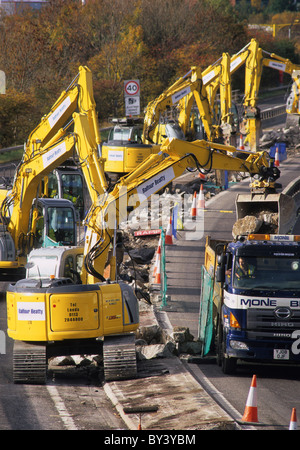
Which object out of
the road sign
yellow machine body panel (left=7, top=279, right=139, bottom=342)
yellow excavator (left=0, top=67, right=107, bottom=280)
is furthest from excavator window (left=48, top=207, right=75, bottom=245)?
the road sign

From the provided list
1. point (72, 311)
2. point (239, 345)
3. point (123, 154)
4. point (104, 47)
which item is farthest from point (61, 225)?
point (104, 47)

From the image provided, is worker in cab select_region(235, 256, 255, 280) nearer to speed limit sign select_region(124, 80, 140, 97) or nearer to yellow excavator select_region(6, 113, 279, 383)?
yellow excavator select_region(6, 113, 279, 383)

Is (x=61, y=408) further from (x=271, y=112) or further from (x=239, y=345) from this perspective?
(x=271, y=112)

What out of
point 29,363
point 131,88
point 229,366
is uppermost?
point 131,88

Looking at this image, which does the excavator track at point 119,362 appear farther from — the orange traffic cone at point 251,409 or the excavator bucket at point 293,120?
the excavator bucket at point 293,120

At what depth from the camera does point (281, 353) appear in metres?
14.1

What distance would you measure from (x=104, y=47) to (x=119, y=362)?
139ft

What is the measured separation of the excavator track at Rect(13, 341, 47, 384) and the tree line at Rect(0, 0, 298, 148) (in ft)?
97.6

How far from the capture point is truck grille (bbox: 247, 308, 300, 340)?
14016 millimetres

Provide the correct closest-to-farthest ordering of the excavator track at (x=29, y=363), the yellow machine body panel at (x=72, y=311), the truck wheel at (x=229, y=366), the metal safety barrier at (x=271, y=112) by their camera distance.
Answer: the yellow machine body panel at (x=72, y=311), the excavator track at (x=29, y=363), the truck wheel at (x=229, y=366), the metal safety barrier at (x=271, y=112)

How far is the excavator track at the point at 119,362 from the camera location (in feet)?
46.0

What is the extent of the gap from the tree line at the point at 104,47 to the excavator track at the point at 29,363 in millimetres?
29746

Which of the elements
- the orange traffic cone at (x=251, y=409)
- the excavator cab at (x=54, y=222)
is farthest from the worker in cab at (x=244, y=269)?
the excavator cab at (x=54, y=222)
